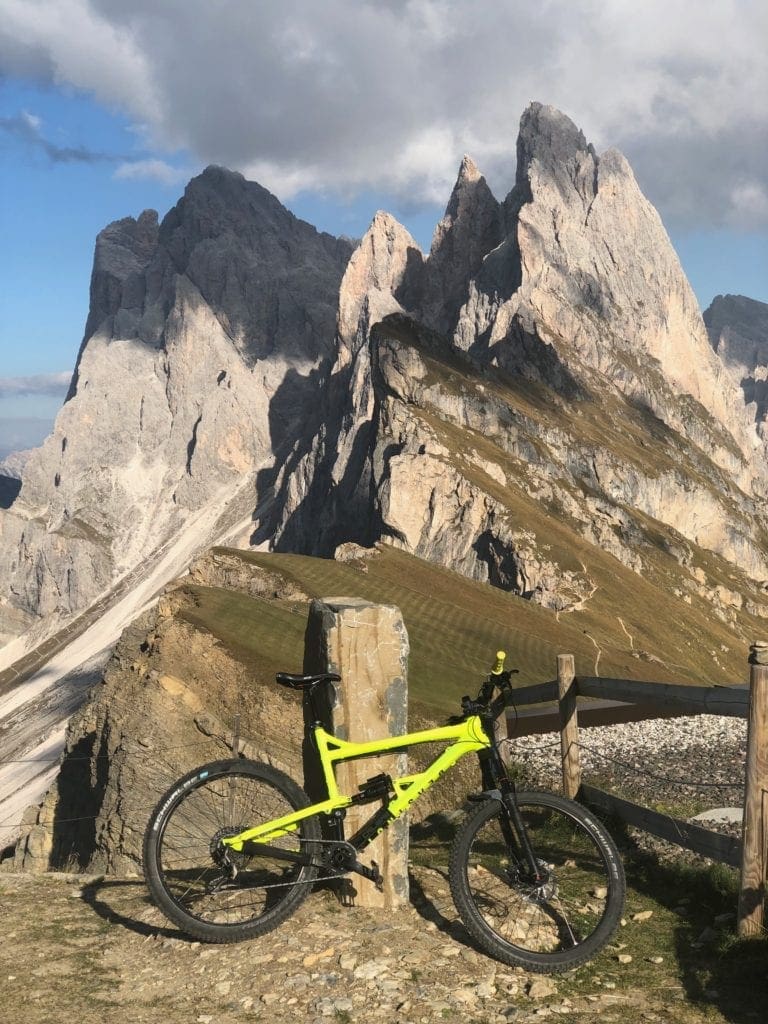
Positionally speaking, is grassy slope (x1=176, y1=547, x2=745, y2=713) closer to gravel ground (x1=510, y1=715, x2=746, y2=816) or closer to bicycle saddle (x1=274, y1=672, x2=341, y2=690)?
gravel ground (x1=510, y1=715, x2=746, y2=816)

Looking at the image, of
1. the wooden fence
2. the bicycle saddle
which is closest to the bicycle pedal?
the bicycle saddle

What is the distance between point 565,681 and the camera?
12055 millimetres

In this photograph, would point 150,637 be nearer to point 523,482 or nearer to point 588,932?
point 588,932

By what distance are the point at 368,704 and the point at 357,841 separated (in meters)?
1.41

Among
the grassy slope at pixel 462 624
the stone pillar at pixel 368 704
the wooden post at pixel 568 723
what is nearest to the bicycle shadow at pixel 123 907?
the stone pillar at pixel 368 704

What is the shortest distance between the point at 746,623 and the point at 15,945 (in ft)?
604

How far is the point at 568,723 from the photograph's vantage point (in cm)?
1208

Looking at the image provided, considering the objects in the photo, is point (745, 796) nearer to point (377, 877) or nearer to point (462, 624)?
point (377, 877)

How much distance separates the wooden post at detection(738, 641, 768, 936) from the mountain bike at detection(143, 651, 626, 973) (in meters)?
1.25

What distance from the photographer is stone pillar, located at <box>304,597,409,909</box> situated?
30.9 feet

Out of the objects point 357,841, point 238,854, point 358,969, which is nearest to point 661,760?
point 357,841

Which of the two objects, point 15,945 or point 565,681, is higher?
point 565,681

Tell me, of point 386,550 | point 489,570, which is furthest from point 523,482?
point 386,550

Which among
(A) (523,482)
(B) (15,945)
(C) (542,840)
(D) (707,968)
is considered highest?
(A) (523,482)
